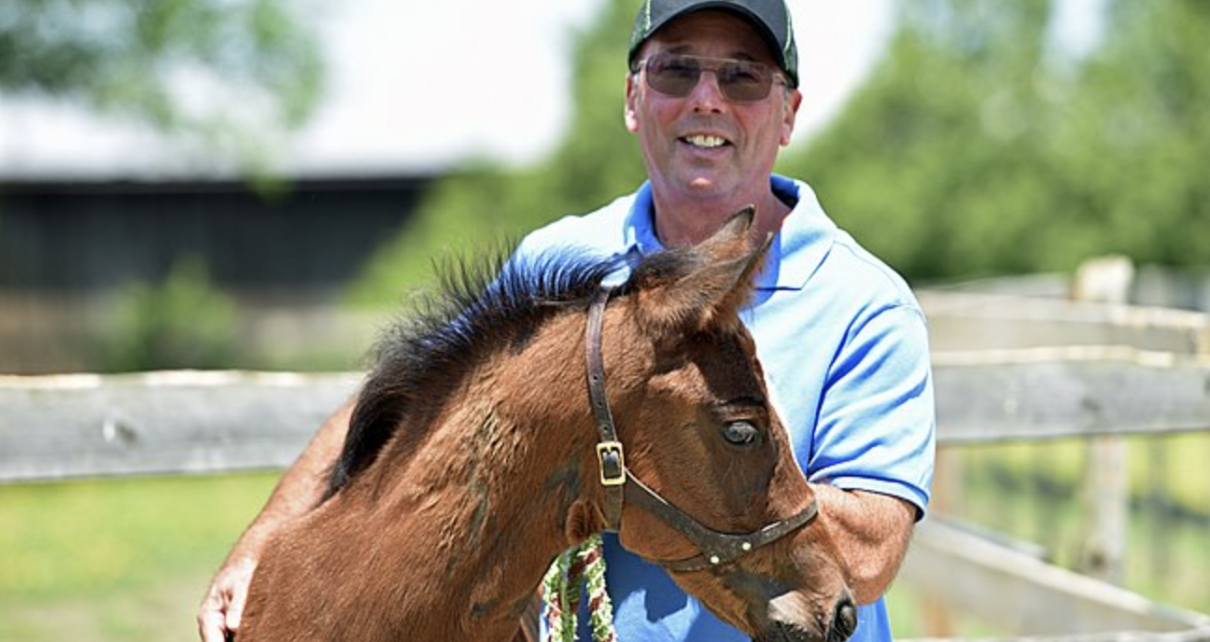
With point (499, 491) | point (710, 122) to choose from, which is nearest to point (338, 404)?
point (710, 122)

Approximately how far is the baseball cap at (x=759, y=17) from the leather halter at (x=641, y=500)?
849 millimetres

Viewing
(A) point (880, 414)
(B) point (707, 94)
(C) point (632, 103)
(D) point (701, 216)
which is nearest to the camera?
(A) point (880, 414)

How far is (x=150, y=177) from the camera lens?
27906 millimetres

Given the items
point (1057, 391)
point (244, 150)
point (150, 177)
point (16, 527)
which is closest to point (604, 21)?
point (150, 177)

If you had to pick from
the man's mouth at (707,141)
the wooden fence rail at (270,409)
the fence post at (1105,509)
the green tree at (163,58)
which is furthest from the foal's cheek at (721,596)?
the green tree at (163,58)

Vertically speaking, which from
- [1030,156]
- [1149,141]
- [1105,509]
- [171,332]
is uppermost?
[1105,509]

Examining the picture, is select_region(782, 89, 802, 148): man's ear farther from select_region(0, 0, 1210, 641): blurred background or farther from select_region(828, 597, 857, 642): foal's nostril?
select_region(0, 0, 1210, 641): blurred background

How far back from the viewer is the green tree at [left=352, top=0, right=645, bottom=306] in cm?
2814

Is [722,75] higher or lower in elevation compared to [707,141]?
higher

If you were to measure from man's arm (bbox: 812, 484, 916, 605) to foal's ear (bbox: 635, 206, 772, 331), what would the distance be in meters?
0.39

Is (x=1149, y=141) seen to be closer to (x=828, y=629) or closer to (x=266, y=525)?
(x=266, y=525)

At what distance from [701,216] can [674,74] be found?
0.30m

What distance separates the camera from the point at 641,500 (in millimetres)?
2502

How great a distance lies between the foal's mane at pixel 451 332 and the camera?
8.73ft
